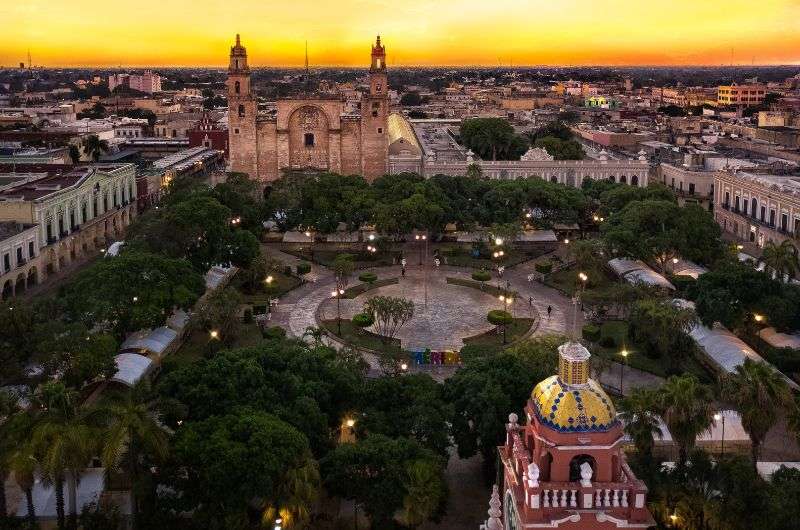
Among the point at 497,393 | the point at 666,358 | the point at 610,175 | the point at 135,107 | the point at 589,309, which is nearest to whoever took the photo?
the point at 497,393

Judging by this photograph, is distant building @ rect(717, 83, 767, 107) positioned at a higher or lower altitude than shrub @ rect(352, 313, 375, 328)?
higher

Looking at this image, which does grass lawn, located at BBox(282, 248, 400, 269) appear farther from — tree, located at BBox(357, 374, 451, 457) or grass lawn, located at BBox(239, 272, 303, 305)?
tree, located at BBox(357, 374, 451, 457)

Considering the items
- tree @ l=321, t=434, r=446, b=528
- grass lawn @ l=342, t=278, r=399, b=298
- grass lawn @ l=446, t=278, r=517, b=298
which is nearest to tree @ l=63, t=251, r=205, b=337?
grass lawn @ l=342, t=278, r=399, b=298

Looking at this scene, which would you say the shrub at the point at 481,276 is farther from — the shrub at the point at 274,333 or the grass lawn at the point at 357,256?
the shrub at the point at 274,333

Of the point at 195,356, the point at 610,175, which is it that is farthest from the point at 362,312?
the point at 610,175

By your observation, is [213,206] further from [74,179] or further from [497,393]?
[497,393]

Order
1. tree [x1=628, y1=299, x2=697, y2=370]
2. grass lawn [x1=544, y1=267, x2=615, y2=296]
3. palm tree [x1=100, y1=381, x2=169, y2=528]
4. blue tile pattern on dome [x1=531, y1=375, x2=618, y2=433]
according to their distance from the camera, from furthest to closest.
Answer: grass lawn [x1=544, y1=267, x2=615, y2=296]
tree [x1=628, y1=299, x2=697, y2=370]
palm tree [x1=100, y1=381, x2=169, y2=528]
blue tile pattern on dome [x1=531, y1=375, x2=618, y2=433]

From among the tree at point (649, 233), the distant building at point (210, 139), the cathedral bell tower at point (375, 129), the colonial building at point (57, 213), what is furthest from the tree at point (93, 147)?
the tree at point (649, 233)
